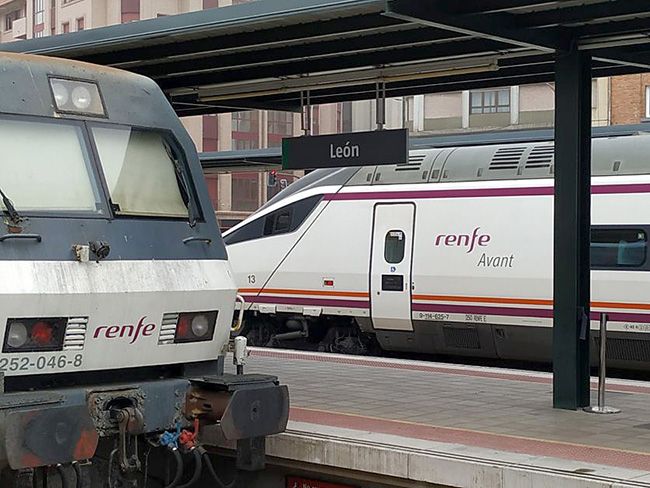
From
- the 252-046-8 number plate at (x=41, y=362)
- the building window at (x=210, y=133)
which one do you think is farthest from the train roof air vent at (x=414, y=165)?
the building window at (x=210, y=133)

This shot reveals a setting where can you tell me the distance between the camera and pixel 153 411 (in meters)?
7.07

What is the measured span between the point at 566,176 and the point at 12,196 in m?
4.84

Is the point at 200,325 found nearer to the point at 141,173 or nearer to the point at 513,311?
the point at 141,173

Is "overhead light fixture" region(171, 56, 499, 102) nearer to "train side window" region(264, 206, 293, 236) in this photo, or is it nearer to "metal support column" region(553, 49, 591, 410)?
"metal support column" region(553, 49, 591, 410)

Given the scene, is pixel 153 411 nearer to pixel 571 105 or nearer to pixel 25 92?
pixel 25 92

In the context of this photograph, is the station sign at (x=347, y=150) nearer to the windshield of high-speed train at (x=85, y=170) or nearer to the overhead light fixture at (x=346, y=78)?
the overhead light fixture at (x=346, y=78)

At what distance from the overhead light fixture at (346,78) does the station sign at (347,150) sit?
0.71 m

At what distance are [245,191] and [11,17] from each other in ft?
66.2

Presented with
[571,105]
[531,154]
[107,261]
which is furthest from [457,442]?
[531,154]

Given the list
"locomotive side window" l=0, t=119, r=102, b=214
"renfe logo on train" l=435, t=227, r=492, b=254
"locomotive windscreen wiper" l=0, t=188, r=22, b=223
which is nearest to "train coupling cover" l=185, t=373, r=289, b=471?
"locomotive side window" l=0, t=119, r=102, b=214

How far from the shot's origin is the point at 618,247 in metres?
14.2

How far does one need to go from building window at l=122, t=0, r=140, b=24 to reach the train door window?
41.3 meters

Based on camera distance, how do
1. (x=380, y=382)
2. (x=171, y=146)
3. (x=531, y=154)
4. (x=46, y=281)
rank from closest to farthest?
(x=46, y=281) < (x=171, y=146) < (x=380, y=382) < (x=531, y=154)

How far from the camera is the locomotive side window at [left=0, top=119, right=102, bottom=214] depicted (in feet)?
22.6
